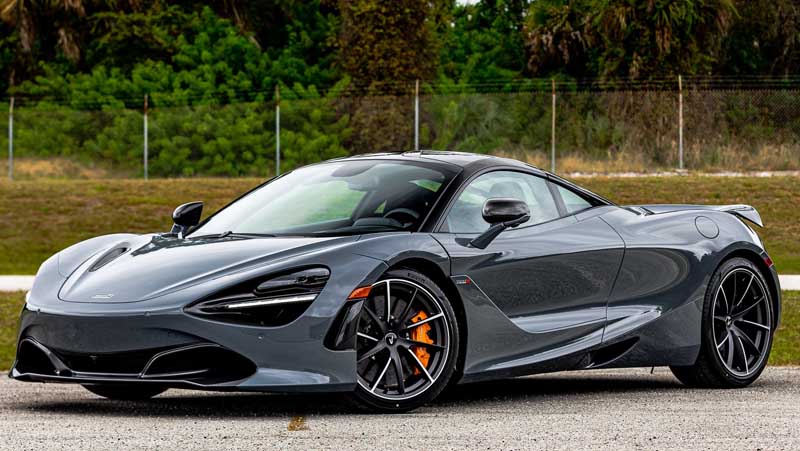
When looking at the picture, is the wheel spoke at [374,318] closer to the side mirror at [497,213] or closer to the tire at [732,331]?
the side mirror at [497,213]

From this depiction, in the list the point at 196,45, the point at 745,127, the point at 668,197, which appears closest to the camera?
the point at 668,197

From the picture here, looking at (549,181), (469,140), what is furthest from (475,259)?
(469,140)

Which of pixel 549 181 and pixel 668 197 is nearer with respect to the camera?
pixel 549 181

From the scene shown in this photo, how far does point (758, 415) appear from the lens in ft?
25.1

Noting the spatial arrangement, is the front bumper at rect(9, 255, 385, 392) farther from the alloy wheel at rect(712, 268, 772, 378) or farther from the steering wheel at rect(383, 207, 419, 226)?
the alloy wheel at rect(712, 268, 772, 378)

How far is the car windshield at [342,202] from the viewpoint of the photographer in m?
8.12

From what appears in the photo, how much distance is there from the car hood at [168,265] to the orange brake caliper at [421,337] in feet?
1.68

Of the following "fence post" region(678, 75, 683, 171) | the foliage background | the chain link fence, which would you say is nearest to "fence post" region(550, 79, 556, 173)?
the chain link fence

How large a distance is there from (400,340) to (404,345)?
0.11ft

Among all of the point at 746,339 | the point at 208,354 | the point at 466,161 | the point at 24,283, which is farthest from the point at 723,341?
the point at 24,283

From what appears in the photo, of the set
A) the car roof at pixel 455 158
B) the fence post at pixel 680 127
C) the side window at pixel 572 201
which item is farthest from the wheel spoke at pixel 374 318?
the fence post at pixel 680 127

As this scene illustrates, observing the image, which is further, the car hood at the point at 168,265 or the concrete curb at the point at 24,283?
the concrete curb at the point at 24,283

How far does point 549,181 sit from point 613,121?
23262 millimetres

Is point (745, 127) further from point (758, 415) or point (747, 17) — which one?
point (758, 415)
